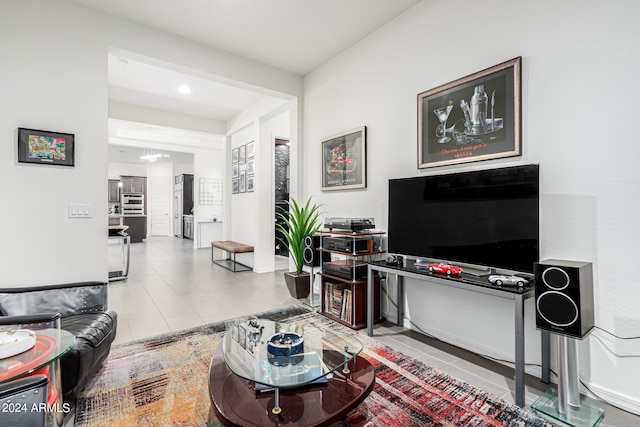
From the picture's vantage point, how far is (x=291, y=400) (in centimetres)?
149

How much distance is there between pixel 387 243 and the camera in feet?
10.4

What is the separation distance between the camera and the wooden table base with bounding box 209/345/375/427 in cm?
134

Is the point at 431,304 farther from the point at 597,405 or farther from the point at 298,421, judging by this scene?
the point at 298,421

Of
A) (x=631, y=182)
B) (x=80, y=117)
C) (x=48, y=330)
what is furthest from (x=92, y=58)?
(x=631, y=182)

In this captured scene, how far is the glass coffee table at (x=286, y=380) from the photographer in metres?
1.38

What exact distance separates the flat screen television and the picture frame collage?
12.0ft

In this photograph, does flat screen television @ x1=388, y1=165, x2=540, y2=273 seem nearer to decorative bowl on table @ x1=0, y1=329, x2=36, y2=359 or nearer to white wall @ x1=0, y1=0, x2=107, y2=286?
decorative bowl on table @ x1=0, y1=329, x2=36, y2=359

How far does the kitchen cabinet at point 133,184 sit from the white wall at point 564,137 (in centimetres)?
1163

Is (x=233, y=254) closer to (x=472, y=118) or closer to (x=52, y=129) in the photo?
(x=52, y=129)

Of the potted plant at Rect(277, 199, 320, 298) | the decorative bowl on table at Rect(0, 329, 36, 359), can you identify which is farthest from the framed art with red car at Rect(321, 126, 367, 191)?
the decorative bowl on table at Rect(0, 329, 36, 359)

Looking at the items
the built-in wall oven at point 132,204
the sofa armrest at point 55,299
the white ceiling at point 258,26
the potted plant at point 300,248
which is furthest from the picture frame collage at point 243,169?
the built-in wall oven at point 132,204

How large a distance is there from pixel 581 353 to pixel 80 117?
14.3ft

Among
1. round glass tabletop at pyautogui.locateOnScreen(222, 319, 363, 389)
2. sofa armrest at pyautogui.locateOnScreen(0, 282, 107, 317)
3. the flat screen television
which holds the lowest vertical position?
round glass tabletop at pyautogui.locateOnScreen(222, 319, 363, 389)

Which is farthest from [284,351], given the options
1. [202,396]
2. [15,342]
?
[15,342]
